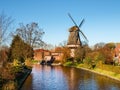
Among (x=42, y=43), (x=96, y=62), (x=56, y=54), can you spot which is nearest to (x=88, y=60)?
(x=96, y=62)

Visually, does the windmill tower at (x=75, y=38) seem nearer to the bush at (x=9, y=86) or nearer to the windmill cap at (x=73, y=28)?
the windmill cap at (x=73, y=28)

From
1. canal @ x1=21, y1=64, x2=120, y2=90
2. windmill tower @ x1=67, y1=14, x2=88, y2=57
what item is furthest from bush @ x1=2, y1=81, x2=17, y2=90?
windmill tower @ x1=67, y1=14, x2=88, y2=57

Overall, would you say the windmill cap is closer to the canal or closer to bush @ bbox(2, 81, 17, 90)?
the canal

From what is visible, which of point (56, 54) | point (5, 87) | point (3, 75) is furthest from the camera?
point (56, 54)

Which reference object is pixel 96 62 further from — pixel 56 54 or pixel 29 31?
pixel 56 54

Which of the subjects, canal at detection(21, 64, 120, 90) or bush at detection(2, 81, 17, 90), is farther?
canal at detection(21, 64, 120, 90)

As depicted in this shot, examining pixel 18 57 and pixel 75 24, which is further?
pixel 75 24

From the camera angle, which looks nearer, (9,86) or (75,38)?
(9,86)

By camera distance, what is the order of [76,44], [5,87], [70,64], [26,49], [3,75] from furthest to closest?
[76,44]
[70,64]
[26,49]
[3,75]
[5,87]

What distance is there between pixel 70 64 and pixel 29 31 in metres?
27.8

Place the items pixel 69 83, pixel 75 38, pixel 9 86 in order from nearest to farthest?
pixel 9 86 → pixel 69 83 → pixel 75 38

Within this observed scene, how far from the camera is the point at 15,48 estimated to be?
2724 inches

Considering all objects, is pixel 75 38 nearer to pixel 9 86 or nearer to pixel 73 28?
pixel 73 28

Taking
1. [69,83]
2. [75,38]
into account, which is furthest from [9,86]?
[75,38]
